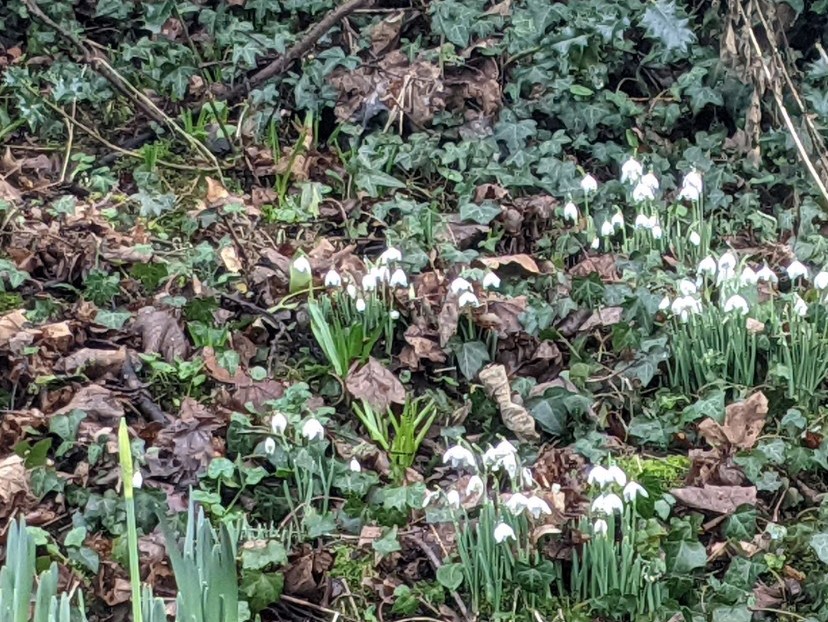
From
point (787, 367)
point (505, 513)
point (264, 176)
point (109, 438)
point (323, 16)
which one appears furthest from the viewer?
point (323, 16)

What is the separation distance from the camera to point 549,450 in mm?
2758

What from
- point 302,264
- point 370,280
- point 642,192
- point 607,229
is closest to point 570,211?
point 607,229

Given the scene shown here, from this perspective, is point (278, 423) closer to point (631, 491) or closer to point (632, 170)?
point (631, 491)

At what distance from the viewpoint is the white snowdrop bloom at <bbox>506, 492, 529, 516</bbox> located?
2.19 metres

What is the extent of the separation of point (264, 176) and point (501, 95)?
942 millimetres

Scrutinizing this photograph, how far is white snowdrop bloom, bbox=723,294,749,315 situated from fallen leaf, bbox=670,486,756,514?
0.48 m

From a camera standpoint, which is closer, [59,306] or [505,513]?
[505,513]

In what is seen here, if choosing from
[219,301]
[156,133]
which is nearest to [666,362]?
[219,301]

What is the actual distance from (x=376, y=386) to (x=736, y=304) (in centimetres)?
91

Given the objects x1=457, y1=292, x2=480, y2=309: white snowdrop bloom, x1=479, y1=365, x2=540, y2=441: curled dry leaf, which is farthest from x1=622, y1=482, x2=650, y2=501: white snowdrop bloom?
x1=457, y1=292, x2=480, y2=309: white snowdrop bloom

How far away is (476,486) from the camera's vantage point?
227 cm

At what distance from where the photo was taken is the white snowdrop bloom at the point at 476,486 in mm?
2264

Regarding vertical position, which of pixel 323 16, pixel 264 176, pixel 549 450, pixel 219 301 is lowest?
pixel 549 450

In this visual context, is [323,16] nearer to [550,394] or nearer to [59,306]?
[59,306]
